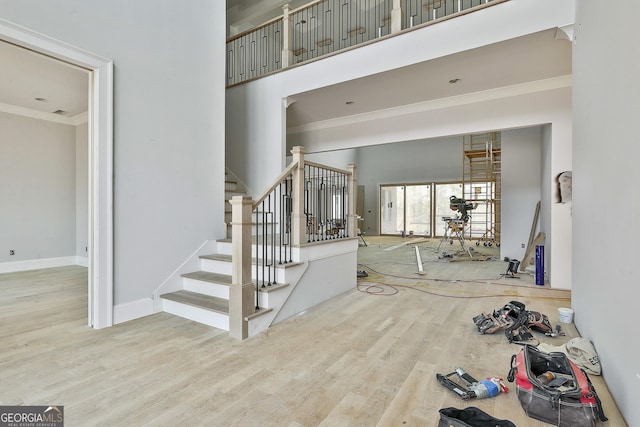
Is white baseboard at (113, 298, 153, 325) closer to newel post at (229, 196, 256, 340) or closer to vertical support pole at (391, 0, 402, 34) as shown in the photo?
newel post at (229, 196, 256, 340)

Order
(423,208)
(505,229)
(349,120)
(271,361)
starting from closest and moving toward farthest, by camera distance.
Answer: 1. (271,361)
2. (349,120)
3. (505,229)
4. (423,208)

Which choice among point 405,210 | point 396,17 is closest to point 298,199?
point 396,17

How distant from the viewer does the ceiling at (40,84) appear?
376cm

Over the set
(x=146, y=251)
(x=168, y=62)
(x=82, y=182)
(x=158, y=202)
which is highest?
(x=168, y=62)

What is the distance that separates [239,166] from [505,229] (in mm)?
5789

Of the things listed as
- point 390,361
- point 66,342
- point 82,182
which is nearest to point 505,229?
point 390,361

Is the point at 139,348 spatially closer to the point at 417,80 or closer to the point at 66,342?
the point at 66,342

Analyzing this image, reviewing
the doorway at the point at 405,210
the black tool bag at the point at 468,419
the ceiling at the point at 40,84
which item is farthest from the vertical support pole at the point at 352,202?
the doorway at the point at 405,210

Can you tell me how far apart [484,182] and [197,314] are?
35.5 ft

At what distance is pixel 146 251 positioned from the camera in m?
3.47

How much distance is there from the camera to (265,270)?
11.3 feet

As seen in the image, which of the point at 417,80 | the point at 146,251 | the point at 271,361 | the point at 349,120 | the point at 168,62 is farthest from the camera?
the point at 349,120

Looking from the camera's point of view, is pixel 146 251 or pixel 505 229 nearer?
pixel 146 251

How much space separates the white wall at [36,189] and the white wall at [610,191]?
825 centimetres
